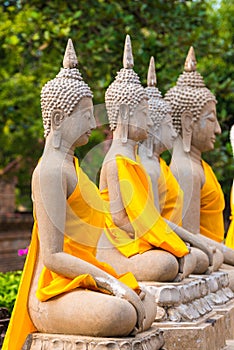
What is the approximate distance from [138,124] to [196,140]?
5.41 ft

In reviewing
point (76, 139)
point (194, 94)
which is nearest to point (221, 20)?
point (194, 94)

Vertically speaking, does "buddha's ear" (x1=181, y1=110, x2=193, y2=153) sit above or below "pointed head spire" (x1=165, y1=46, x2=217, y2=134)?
below

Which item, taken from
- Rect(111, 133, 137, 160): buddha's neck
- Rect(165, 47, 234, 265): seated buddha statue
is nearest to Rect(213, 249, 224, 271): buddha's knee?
Rect(165, 47, 234, 265): seated buddha statue

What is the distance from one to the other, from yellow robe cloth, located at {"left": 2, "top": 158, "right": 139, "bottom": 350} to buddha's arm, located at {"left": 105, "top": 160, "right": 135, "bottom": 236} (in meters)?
0.86

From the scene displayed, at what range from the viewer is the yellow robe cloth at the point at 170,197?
7.16 m

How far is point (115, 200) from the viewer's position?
6191mm

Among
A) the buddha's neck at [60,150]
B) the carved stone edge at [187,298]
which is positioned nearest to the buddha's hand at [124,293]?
the buddha's neck at [60,150]

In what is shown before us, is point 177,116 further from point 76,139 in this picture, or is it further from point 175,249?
point 76,139

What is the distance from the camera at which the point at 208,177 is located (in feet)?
26.2

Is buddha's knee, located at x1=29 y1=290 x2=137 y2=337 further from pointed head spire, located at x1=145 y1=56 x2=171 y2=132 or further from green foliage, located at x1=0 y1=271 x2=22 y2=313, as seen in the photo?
pointed head spire, located at x1=145 y1=56 x2=171 y2=132

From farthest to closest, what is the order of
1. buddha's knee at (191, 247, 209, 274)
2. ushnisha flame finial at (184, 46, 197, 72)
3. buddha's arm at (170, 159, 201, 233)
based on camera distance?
ushnisha flame finial at (184, 46, 197, 72) < buddha's arm at (170, 159, 201, 233) < buddha's knee at (191, 247, 209, 274)

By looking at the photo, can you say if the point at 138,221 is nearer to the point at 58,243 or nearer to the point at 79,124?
the point at 79,124

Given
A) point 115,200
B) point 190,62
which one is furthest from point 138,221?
point 190,62

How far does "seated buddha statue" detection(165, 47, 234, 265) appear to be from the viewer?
780 cm
